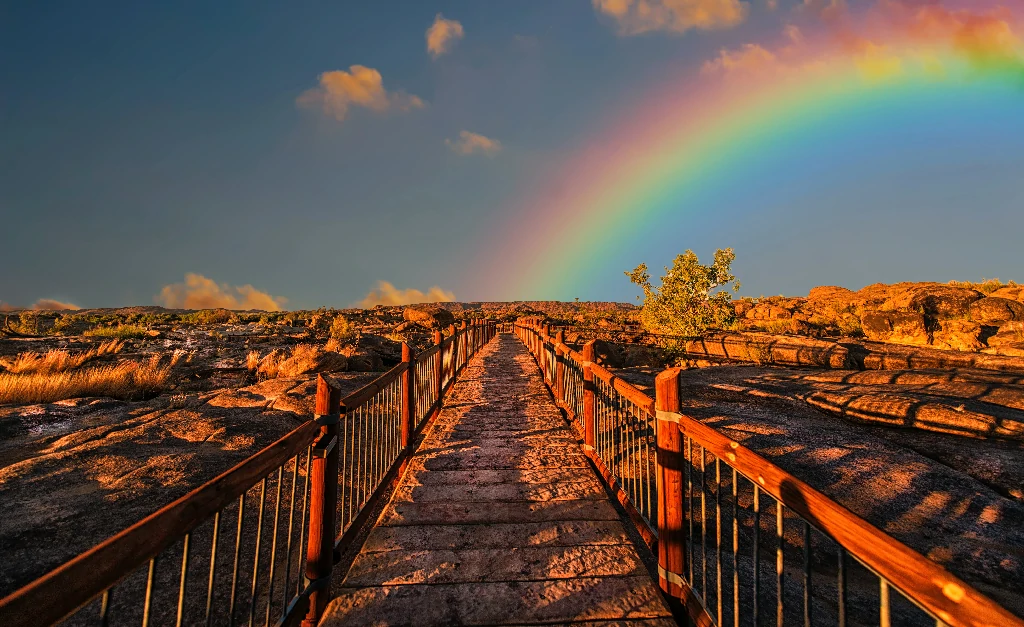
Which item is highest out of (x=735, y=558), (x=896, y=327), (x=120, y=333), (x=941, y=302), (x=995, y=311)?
(x=941, y=302)

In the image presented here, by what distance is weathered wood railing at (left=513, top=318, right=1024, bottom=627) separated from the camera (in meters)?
1.27

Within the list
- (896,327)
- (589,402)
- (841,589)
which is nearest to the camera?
(841,589)

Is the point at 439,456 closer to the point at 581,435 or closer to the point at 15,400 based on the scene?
the point at 581,435

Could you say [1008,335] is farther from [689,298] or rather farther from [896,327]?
[689,298]

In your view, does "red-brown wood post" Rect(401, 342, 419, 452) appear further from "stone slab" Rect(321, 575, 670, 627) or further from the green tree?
the green tree

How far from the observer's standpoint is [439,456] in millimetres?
5668

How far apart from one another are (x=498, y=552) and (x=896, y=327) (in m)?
32.0

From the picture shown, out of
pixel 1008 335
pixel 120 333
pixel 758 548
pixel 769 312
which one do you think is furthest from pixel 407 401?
pixel 769 312

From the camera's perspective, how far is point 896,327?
2472cm

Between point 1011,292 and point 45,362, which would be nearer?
point 45,362

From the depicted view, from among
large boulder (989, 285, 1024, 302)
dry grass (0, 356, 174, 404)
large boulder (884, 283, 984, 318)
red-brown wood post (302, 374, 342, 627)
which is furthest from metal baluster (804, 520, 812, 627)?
large boulder (989, 285, 1024, 302)

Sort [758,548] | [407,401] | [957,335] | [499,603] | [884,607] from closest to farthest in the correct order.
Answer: [884,607] < [758,548] < [499,603] < [407,401] < [957,335]

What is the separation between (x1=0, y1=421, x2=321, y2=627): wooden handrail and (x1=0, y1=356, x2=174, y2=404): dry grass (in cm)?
1197

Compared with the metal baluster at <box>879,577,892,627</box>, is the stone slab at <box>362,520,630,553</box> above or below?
below
